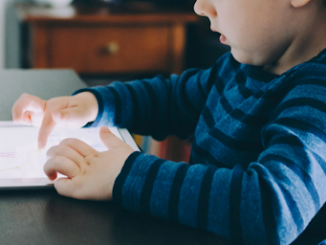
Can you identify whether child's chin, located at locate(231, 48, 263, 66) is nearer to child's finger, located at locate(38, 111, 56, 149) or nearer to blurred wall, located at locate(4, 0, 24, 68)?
child's finger, located at locate(38, 111, 56, 149)

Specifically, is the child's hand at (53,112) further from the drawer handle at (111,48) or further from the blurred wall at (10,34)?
the blurred wall at (10,34)

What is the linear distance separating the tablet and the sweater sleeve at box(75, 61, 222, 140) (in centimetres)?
8

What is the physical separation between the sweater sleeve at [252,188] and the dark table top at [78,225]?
0.5 inches

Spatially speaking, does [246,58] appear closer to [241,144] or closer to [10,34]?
[241,144]

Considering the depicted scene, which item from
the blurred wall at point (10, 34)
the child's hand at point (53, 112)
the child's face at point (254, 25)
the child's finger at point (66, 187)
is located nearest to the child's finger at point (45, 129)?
the child's hand at point (53, 112)

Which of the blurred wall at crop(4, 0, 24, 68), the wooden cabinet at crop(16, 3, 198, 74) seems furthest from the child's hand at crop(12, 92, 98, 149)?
the blurred wall at crop(4, 0, 24, 68)

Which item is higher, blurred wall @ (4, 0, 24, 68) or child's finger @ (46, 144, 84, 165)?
child's finger @ (46, 144, 84, 165)

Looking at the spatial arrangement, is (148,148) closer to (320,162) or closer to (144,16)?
(144,16)

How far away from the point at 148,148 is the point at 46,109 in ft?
2.16

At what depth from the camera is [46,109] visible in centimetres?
58

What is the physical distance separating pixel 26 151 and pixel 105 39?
1.32m

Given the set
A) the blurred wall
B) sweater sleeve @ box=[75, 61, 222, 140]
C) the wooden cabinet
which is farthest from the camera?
the blurred wall

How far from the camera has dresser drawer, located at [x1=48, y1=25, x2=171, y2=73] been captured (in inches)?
→ 67.6

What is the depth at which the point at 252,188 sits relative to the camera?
365 millimetres
